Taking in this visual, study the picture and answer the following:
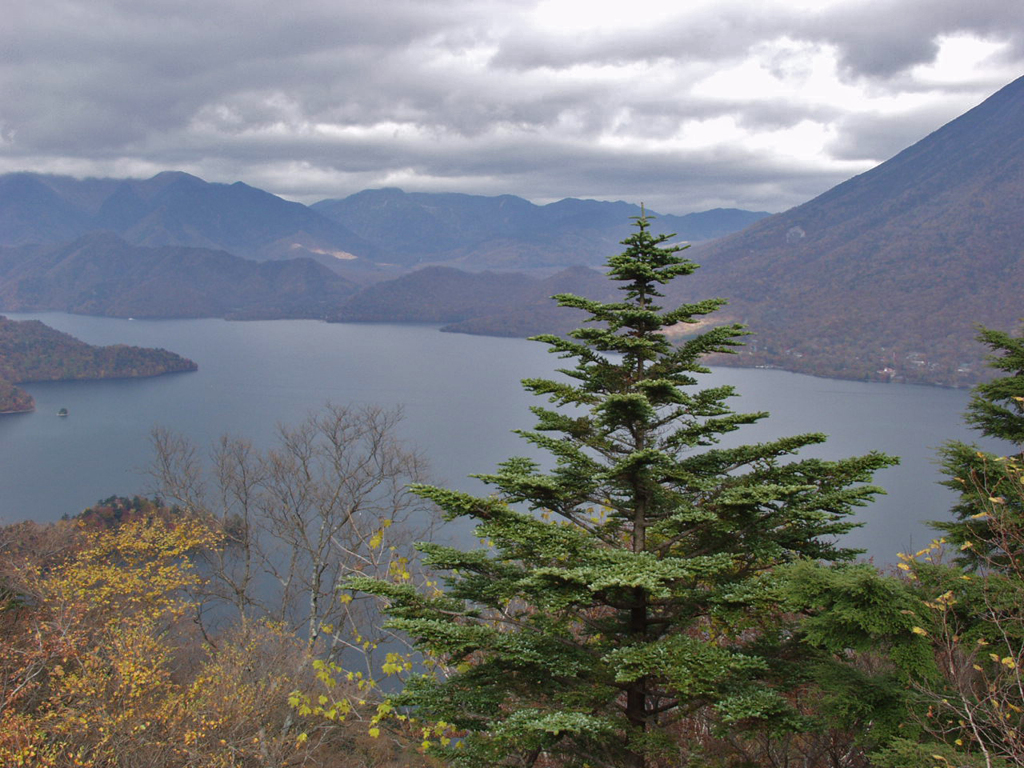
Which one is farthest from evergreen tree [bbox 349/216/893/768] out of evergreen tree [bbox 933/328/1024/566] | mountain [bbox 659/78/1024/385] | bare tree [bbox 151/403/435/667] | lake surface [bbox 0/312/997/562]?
mountain [bbox 659/78/1024/385]

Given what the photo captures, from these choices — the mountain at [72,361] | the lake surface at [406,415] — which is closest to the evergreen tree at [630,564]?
the lake surface at [406,415]

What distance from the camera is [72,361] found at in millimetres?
118750

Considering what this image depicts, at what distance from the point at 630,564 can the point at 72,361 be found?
451 feet

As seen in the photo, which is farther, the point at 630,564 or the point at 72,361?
the point at 72,361

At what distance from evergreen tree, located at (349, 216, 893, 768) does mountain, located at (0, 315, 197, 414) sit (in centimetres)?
12276

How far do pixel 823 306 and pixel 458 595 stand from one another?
180125 millimetres

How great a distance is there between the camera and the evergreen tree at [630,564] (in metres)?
6.08

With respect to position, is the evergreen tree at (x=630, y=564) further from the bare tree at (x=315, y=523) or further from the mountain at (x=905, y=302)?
the mountain at (x=905, y=302)

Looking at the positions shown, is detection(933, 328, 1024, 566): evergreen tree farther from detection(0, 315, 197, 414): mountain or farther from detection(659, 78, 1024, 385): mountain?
detection(0, 315, 197, 414): mountain

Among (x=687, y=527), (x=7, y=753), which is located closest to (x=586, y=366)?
(x=687, y=527)

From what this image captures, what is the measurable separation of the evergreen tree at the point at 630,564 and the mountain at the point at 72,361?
403 ft

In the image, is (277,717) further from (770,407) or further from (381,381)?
(381,381)

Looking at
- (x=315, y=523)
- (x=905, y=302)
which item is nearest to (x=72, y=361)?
(x=315, y=523)

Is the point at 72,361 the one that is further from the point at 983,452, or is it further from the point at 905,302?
the point at 905,302
